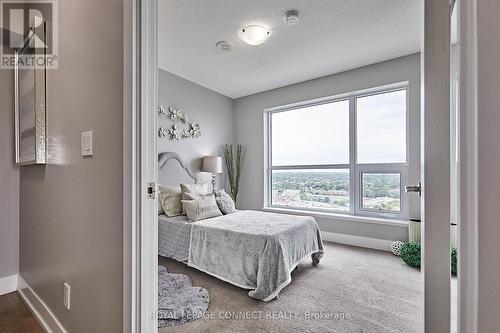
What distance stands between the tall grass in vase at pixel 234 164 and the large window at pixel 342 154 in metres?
0.58

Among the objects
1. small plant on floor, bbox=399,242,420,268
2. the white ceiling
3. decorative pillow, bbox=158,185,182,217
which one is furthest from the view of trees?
decorative pillow, bbox=158,185,182,217

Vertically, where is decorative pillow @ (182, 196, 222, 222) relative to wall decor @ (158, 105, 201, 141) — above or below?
below

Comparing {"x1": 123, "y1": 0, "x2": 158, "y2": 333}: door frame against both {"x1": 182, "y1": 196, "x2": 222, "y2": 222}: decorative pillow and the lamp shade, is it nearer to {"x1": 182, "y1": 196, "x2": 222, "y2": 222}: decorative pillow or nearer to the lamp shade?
{"x1": 182, "y1": 196, "x2": 222, "y2": 222}: decorative pillow

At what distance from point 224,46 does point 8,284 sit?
3.20 metres

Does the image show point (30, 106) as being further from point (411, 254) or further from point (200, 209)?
point (411, 254)

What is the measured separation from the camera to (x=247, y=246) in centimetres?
225

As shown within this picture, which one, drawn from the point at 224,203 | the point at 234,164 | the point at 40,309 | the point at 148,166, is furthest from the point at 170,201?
the point at 148,166

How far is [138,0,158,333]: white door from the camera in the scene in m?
0.97

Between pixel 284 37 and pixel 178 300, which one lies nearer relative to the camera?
pixel 178 300

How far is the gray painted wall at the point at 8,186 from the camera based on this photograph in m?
2.15

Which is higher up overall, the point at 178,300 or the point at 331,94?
the point at 331,94

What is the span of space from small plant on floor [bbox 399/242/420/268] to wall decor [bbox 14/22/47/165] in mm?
3603

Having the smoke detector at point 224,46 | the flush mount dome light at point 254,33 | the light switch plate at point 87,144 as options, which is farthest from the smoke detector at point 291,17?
the light switch plate at point 87,144

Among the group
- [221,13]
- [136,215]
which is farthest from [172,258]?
[221,13]
